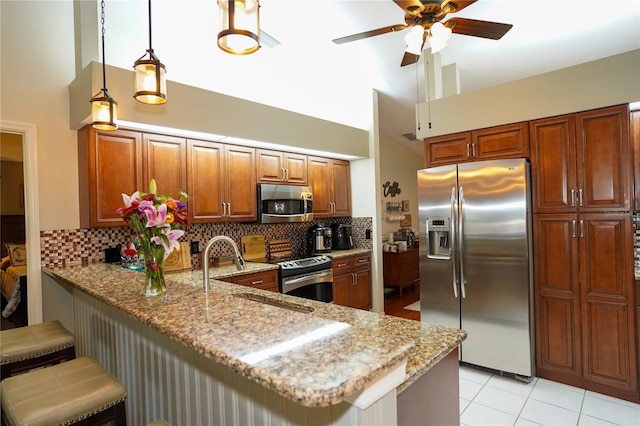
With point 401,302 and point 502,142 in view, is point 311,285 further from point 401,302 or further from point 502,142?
point 502,142

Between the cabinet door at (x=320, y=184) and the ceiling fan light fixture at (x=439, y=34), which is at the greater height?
the ceiling fan light fixture at (x=439, y=34)

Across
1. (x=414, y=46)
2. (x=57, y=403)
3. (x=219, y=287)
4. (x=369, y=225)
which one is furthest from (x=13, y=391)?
(x=369, y=225)

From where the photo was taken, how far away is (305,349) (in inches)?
33.2

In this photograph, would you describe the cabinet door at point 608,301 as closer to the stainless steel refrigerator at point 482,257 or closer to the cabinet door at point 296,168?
the stainless steel refrigerator at point 482,257

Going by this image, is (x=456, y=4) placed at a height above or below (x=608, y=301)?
above

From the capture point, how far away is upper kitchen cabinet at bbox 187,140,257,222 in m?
3.23

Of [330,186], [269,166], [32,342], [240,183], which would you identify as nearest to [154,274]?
[32,342]

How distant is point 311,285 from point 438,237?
1438 millimetres

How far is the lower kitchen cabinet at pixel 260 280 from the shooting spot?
3119 mm

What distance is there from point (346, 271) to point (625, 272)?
2596 millimetres

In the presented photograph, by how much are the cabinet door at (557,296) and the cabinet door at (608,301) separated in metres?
0.06

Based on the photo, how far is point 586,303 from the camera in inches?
103

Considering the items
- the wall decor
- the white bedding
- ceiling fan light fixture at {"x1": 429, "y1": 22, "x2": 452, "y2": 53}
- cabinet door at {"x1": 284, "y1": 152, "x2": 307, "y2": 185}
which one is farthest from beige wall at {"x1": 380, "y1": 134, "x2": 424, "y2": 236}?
the white bedding

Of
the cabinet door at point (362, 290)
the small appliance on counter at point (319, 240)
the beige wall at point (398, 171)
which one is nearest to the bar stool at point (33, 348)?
the small appliance on counter at point (319, 240)
